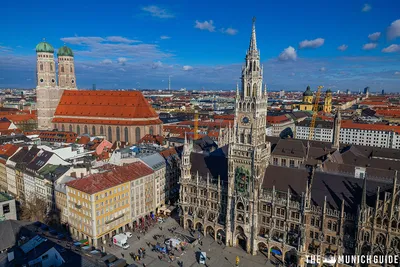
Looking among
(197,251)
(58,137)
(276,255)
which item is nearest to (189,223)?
(197,251)

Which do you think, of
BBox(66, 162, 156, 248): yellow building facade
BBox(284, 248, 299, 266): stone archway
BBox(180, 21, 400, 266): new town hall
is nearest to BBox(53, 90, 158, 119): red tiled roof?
BBox(66, 162, 156, 248): yellow building facade

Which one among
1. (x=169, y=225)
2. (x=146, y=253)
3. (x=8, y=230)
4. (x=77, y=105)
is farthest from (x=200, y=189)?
(x=77, y=105)

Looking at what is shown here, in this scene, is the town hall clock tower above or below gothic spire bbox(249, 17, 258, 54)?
below

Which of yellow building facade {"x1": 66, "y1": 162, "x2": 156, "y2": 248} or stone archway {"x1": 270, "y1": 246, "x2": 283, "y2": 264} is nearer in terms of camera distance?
stone archway {"x1": 270, "y1": 246, "x2": 283, "y2": 264}

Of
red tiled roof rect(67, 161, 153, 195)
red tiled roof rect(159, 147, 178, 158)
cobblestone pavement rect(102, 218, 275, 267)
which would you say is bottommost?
cobblestone pavement rect(102, 218, 275, 267)

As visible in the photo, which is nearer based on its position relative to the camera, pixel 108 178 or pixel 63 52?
pixel 108 178

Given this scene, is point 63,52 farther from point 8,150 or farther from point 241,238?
point 241,238

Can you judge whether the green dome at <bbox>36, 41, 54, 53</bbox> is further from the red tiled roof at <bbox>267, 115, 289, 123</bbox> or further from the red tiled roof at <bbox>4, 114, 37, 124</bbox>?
the red tiled roof at <bbox>267, 115, 289, 123</bbox>

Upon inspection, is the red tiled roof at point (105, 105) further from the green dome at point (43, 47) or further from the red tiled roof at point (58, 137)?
the green dome at point (43, 47)
